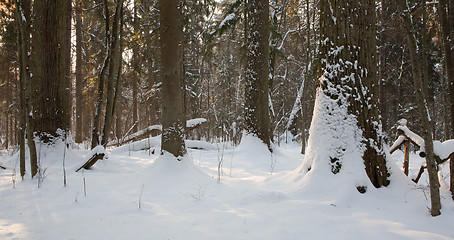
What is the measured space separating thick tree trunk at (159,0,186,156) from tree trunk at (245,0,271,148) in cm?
375

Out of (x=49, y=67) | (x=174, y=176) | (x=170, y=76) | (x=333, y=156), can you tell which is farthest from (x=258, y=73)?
(x=49, y=67)

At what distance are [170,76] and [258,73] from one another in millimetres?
4048

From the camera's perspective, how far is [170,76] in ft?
16.0

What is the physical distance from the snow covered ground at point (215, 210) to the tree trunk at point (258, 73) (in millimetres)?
3992

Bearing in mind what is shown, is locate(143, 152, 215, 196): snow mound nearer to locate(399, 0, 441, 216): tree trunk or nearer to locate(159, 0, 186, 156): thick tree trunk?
locate(159, 0, 186, 156): thick tree trunk

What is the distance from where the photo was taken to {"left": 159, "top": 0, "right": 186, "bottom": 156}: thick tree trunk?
485 centimetres

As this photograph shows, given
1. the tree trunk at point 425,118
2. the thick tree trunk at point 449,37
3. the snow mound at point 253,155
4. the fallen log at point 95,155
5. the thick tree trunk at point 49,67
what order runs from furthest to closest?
1. the thick tree trunk at point 449,37
2. the snow mound at point 253,155
3. the thick tree trunk at point 49,67
4. the fallen log at point 95,155
5. the tree trunk at point 425,118

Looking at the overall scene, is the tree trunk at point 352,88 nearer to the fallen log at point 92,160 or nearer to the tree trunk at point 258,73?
the fallen log at point 92,160

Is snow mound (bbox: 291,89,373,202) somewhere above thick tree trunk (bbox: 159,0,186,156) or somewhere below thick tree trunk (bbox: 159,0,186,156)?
below

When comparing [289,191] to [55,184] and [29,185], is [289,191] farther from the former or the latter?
[29,185]

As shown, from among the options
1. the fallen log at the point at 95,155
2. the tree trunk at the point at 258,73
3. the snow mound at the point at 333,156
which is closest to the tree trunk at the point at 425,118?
the snow mound at the point at 333,156

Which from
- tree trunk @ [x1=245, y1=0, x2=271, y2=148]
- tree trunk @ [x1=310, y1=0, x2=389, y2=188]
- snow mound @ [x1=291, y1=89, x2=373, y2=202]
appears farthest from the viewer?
tree trunk @ [x1=245, y1=0, x2=271, y2=148]

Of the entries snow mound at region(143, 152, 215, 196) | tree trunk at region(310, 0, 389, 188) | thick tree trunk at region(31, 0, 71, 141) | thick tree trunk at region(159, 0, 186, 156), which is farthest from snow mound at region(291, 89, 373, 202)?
thick tree trunk at region(31, 0, 71, 141)

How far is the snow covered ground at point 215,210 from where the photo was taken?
235cm
